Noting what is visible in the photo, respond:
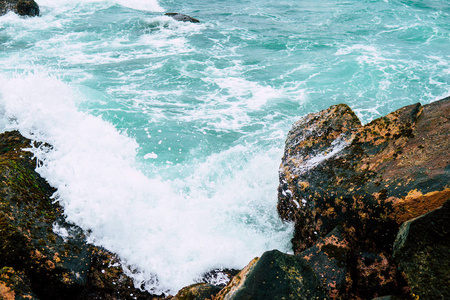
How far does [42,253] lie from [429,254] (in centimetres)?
465

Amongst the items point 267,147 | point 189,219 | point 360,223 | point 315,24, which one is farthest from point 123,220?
point 315,24

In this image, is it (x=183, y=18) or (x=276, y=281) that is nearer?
(x=276, y=281)

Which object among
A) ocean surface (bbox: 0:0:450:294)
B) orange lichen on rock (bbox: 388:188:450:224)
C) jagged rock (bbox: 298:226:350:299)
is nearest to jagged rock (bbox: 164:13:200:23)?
ocean surface (bbox: 0:0:450:294)

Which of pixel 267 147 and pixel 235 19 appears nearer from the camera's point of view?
pixel 267 147

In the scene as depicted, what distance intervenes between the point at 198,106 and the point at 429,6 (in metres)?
23.3

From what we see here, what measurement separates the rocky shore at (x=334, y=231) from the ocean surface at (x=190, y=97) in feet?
1.83

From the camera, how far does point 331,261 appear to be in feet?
14.1

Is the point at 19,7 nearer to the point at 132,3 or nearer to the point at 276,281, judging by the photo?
the point at 132,3

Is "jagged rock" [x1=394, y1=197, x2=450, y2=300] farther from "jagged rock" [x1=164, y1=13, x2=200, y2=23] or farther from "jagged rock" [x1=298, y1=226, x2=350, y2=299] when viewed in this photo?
"jagged rock" [x1=164, y1=13, x2=200, y2=23]

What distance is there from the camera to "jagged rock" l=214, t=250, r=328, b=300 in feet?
10.5

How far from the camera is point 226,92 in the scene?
13383mm

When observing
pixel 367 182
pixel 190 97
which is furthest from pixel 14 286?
pixel 190 97

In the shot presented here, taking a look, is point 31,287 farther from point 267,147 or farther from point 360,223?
point 267,147

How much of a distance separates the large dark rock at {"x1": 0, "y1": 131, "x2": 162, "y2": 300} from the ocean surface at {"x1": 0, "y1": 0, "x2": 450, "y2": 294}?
0.94 ft
